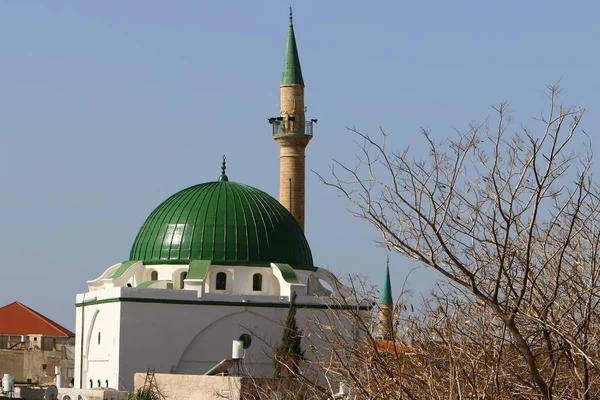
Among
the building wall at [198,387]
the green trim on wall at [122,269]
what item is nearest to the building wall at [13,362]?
the green trim on wall at [122,269]

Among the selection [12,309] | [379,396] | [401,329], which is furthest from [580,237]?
[12,309]

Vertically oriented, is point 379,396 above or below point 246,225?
below

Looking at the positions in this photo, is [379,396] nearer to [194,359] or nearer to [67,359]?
[194,359]

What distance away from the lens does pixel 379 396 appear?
10.4m

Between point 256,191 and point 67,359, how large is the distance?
51.0 ft

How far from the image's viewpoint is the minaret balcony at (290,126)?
41.9m

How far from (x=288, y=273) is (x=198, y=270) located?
8.11 ft

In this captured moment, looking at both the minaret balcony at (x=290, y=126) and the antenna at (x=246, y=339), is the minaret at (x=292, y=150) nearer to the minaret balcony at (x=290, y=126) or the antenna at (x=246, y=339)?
the minaret balcony at (x=290, y=126)

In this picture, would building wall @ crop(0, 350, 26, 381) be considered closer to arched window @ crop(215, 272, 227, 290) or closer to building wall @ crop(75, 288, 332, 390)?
building wall @ crop(75, 288, 332, 390)

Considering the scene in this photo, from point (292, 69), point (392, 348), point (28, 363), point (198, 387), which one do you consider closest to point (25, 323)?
point (28, 363)

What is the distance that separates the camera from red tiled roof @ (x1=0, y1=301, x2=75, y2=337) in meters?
60.9

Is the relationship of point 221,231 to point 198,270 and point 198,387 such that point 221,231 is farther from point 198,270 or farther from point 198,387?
point 198,387

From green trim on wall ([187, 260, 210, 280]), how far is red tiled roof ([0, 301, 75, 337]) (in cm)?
2382

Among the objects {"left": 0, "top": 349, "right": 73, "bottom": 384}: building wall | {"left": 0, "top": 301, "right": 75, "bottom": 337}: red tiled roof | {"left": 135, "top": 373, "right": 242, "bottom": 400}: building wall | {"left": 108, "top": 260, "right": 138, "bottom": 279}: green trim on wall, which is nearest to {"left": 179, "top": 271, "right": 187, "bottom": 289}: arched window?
{"left": 108, "top": 260, "right": 138, "bottom": 279}: green trim on wall
